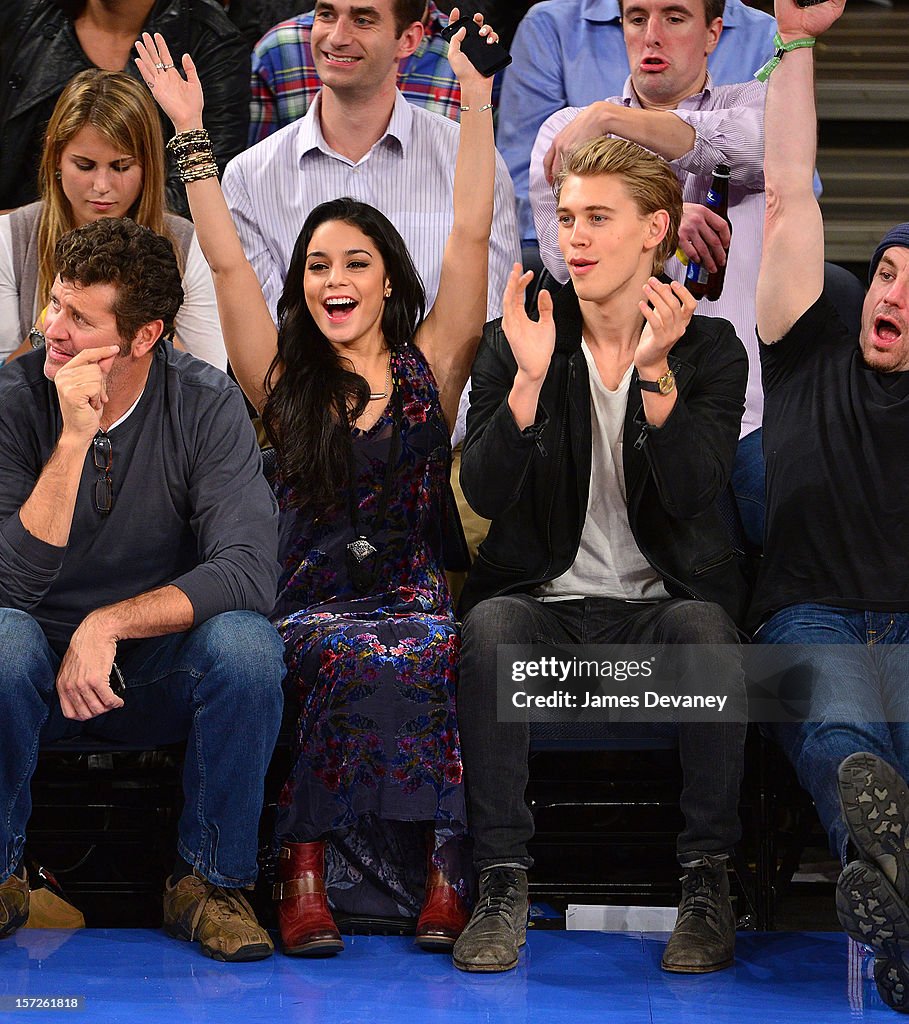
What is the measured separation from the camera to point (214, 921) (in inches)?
94.6

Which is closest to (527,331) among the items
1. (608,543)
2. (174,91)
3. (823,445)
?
(608,543)

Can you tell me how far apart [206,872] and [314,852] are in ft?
0.59

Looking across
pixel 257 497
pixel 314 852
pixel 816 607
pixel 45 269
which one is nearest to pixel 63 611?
pixel 257 497

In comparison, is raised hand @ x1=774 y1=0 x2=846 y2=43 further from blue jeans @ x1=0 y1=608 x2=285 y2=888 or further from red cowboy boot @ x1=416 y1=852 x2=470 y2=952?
red cowboy boot @ x1=416 y1=852 x2=470 y2=952

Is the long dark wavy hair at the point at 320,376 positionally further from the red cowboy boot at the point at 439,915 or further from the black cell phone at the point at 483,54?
the red cowboy boot at the point at 439,915

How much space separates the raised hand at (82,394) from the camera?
8.07 feet

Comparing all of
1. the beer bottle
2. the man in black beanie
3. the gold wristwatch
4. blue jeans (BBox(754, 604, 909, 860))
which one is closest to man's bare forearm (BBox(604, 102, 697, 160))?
the beer bottle

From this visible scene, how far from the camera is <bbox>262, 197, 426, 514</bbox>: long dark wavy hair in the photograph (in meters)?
2.78

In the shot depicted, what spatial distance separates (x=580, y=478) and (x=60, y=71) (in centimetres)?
162

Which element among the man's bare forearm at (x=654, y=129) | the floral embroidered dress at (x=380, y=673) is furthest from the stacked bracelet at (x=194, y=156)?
the man's bare forearm at (x=654, y=129)

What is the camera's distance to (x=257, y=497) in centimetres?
260

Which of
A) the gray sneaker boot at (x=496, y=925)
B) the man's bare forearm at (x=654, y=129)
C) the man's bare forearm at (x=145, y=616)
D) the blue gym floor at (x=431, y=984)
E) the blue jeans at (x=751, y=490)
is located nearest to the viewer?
the blue gym floor at (x=431, y=984)

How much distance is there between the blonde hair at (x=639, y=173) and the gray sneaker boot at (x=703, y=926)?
3.63ft

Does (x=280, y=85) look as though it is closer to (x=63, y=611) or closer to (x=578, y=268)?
(x=578, y=268)
